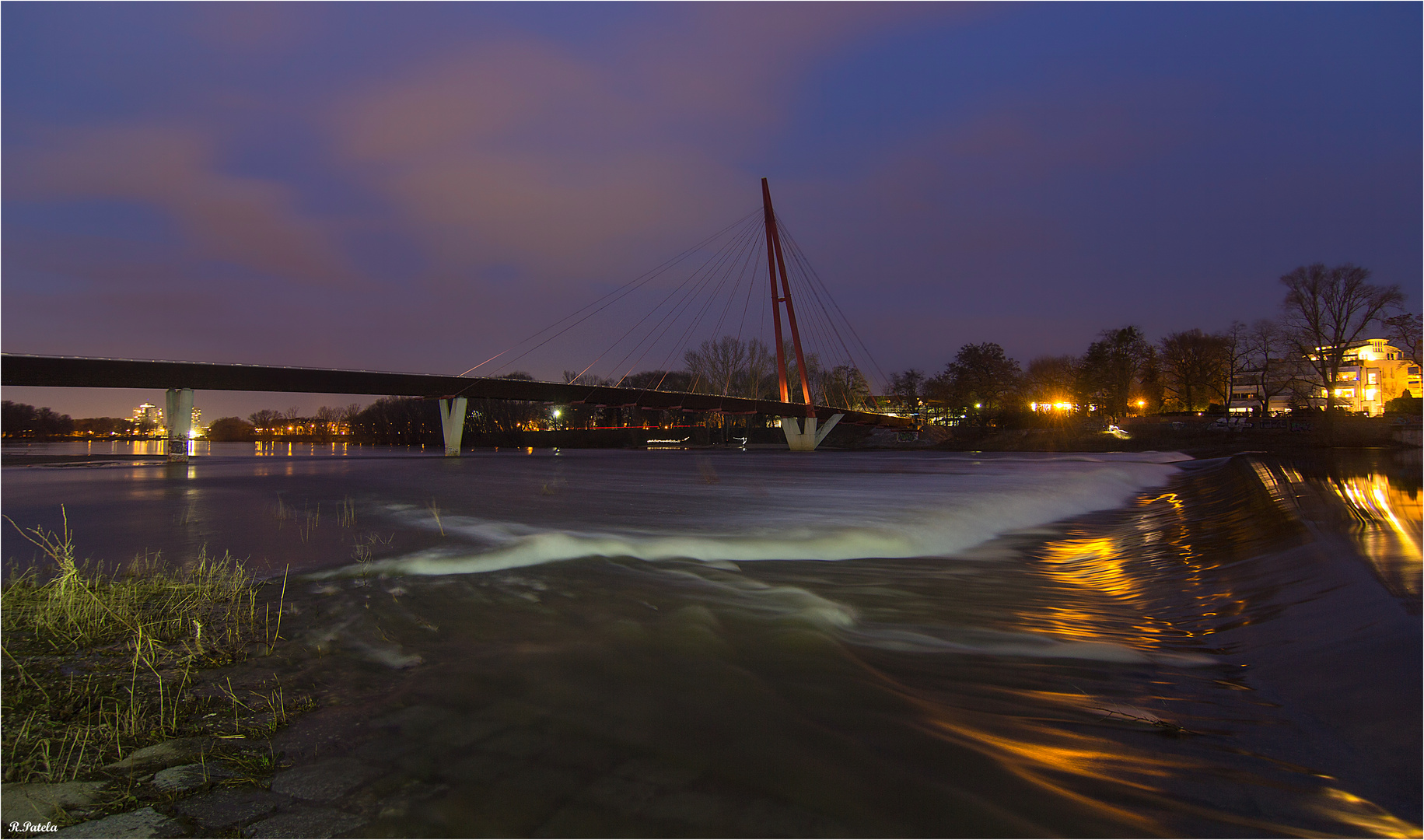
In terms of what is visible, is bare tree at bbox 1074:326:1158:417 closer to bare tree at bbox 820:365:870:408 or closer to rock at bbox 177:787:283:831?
bare tree at bbox 820:365:870:408

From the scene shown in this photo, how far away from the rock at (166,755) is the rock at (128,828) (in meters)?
0.45

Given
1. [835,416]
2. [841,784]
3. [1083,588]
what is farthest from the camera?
[835,416]

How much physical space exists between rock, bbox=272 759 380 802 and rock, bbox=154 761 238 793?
0.32 meters

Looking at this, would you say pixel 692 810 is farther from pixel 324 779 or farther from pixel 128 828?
pixel 128 828

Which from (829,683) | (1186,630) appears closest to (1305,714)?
(1186,630)

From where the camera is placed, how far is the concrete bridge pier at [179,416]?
→ 159 feet

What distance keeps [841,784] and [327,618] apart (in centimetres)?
583

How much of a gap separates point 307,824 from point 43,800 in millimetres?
1426

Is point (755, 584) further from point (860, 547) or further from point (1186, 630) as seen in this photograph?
point (1186, 630)

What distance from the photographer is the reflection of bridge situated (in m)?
45.5

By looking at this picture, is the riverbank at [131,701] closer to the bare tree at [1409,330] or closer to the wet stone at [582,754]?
the wet stone at [582,754]

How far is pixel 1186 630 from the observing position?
8227mm

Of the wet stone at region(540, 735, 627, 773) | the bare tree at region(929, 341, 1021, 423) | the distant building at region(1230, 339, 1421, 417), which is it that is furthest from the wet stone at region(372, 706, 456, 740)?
the bare tree at region(929, 341, 1021, 423)

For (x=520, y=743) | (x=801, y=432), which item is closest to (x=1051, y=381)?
(x=801, y=432)
